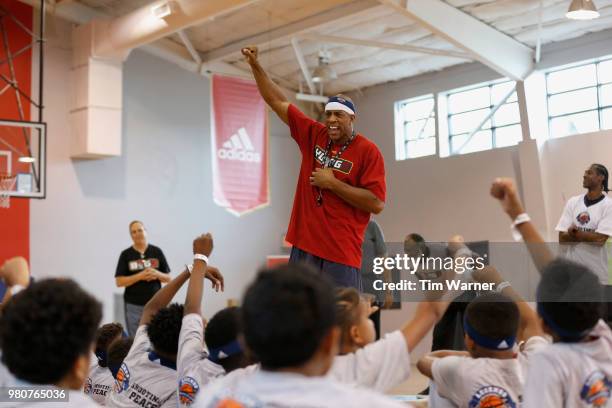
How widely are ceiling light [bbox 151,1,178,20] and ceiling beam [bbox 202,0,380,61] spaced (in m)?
2.15

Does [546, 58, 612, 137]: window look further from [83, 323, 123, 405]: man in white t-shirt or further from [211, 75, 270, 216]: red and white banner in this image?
[83, 323, 123, 405]: man in white t-shirt

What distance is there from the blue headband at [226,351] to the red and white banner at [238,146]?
8.44m

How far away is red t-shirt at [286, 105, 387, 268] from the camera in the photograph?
416cm

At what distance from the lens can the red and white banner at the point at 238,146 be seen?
11.5 m

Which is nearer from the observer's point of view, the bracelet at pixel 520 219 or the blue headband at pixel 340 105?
the bracelet at pixel 520 219

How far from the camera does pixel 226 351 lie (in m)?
2.99

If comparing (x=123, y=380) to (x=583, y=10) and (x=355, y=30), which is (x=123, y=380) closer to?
(x=583, y=10)

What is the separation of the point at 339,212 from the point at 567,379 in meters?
A: 1.93

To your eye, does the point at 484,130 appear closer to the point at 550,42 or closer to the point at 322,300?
the point at 550,42

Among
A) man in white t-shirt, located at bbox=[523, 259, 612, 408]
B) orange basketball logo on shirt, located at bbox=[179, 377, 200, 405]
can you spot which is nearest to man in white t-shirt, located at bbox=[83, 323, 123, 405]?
orange basketball logo on shirt, located at bbox=[179, 377, 200, 405]

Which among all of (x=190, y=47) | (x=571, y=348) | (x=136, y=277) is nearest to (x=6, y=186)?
(x=136, y=277)

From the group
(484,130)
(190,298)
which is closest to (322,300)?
(190,298)

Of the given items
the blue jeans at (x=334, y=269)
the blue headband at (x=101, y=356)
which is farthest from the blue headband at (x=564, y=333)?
the blue headband at (x=101, y=356)

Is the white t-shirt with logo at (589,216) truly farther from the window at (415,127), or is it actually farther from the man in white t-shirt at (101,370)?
the window at (415,127)
